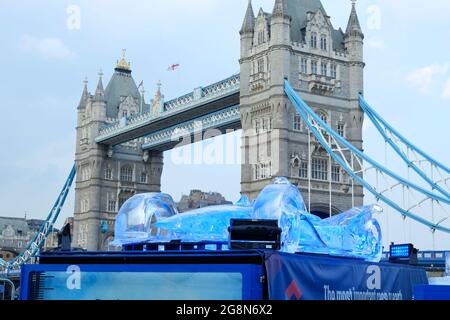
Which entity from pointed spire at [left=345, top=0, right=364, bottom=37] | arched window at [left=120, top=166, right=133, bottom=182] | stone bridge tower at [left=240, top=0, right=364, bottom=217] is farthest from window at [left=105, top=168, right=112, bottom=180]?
pointed spire at [left=345, top=0, right=364, bottom=37]

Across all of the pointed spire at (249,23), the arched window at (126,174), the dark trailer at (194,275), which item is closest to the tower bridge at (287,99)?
the pointed spire at (249,23)

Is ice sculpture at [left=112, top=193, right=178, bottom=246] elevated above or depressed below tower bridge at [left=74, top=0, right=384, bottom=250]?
below

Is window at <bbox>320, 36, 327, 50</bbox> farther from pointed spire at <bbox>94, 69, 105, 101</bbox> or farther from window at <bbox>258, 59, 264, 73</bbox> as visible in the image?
pointed spire at <bbox>94, 69, 105, 101</bbox>

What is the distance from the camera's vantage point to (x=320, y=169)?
40031 mm

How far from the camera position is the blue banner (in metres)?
6.16

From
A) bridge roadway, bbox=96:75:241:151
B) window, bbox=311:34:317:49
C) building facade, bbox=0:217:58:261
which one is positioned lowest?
building facade, bbox=0:217:58:261

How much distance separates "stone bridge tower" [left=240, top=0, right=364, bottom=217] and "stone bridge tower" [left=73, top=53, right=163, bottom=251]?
2337 centimetres

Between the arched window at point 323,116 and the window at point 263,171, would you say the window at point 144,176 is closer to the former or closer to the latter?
the window at point 263,171

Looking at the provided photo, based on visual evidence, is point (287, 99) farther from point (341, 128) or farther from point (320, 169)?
point (320, 169)

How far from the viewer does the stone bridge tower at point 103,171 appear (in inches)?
2405

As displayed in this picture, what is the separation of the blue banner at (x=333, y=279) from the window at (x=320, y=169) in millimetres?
30941

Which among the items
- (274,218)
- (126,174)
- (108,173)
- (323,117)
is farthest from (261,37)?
(274,218)

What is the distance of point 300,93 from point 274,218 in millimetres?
33326

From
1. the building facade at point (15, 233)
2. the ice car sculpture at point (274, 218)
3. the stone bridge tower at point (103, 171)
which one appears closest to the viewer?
the ice car sculpture at point (274, 218)
